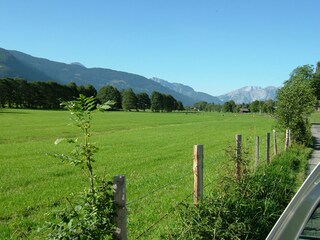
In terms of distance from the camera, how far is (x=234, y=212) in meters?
6.43

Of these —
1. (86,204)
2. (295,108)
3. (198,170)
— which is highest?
(295,108)

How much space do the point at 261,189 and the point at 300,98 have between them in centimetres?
1817

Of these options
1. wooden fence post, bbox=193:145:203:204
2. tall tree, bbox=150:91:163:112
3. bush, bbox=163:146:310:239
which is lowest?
bush, bbox=163:146:310:239

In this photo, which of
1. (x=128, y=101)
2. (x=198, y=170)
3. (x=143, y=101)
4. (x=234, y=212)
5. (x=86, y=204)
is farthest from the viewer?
(x=143, y=101)

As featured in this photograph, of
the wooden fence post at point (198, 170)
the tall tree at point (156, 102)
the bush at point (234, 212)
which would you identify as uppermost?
the tall tree at point (156, 102)

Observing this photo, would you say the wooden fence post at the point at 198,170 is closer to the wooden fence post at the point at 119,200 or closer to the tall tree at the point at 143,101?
the wooden fence post at the point at 119,200

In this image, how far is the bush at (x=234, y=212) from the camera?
5.72 m

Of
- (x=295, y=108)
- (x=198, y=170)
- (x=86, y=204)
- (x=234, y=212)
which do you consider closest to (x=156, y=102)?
(x=295, y=108)

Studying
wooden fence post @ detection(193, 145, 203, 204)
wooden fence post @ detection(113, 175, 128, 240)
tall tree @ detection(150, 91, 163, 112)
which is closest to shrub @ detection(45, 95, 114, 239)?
wooden fence post @ detection(113, 175, 128, 240)

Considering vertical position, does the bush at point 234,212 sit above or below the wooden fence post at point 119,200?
below

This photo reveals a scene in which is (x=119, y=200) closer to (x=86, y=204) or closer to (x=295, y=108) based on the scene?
(x=86, y=204)

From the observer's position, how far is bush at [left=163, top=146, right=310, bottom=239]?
5.72 meters

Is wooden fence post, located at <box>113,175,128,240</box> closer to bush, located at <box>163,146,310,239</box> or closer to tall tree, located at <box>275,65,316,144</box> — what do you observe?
bush, located at <box>163,146,310,239</box>

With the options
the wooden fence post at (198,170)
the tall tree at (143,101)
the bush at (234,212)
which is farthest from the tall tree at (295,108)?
the tall tree at (143,101)
